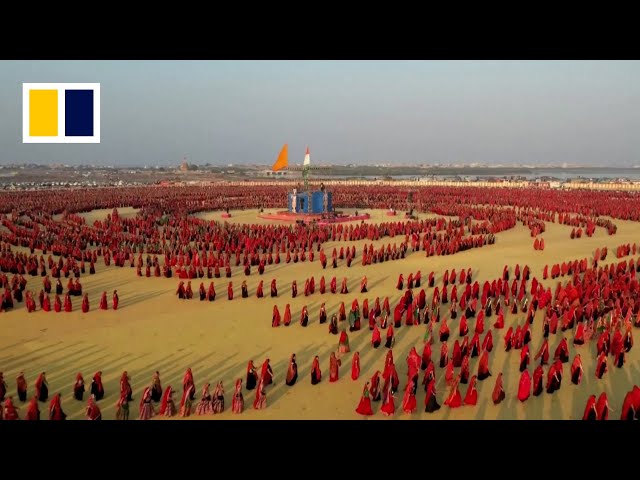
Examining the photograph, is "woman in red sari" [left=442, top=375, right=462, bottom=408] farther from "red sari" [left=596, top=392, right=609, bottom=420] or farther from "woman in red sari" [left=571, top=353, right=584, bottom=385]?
"woman in red sari" [left=571, top=353, right=584, bottom=385]

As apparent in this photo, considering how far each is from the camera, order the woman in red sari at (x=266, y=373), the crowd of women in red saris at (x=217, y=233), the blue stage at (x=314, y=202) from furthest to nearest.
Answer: the blue stage at (x=314, y=202) < the crowd of women in red saris at (x=217, y=233) < the woman in red sari at (x=266, y=373)

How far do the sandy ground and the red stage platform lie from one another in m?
15.5

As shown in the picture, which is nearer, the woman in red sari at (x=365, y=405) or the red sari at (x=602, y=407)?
the red sari at (x=602, y=407)

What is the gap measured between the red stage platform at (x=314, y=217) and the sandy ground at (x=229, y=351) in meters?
15.5

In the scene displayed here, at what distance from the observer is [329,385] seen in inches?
360

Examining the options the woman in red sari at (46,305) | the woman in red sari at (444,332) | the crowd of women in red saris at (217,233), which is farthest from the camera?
the crowd of women in red saris at (217,233)

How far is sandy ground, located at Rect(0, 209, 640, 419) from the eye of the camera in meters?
8.37

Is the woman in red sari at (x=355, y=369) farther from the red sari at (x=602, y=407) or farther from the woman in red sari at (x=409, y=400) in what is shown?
the red sari at (x=602, y=407)

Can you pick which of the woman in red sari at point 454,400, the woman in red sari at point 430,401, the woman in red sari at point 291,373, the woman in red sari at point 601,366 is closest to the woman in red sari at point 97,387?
the woman in red sari at point 291,373

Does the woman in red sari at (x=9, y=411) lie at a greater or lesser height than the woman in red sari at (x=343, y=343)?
lesser

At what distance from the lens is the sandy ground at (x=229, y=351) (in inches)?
329
